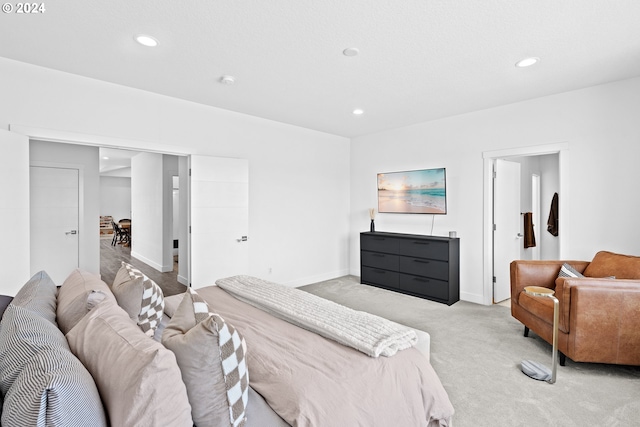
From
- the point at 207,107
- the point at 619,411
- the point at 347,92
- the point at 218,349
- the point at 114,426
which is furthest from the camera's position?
the point at 207,107

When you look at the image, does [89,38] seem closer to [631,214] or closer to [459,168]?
[459,168]

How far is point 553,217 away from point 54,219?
814cm

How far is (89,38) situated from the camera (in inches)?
100

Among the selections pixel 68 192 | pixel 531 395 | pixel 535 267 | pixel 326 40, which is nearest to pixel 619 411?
pixel 531 395

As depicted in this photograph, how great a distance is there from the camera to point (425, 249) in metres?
4.70

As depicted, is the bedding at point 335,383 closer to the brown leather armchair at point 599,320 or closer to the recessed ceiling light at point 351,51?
the brown leather armchair at point 599,320

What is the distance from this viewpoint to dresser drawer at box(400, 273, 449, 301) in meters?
4.51

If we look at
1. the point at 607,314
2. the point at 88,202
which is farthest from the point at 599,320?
the point at 88,202

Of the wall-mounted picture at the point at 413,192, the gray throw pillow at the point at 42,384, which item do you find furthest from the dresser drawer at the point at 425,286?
the gray throw pillow at the point at 42,384

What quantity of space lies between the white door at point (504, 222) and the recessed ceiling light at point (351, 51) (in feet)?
9.03

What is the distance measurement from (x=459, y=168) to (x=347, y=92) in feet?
6.85

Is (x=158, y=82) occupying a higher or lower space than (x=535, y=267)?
higher

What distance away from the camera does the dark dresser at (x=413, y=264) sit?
4.52 metres

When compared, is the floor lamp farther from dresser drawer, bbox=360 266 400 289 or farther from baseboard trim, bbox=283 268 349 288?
baseboard trim, bbox=283 268 349 288
